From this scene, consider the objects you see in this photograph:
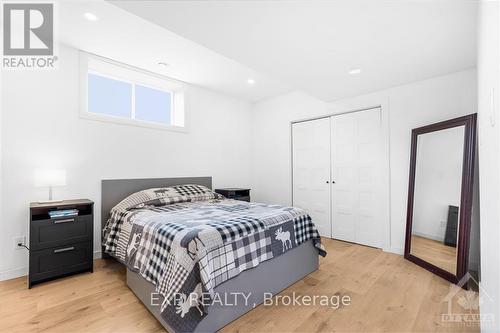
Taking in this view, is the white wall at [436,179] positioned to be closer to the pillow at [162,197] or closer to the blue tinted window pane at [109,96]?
the pillow at [162,197]

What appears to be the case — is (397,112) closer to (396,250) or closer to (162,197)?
(396,250)

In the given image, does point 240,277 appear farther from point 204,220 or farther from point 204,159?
point 204,159

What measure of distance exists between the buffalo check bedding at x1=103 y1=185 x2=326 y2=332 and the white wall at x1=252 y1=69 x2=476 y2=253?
1.50 meters

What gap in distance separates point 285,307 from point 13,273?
9.31 feet

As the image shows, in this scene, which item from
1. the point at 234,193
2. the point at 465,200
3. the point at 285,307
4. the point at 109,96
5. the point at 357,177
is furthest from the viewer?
the point at 234,193

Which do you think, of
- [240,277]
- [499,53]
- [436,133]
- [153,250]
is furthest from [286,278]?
[436,133]

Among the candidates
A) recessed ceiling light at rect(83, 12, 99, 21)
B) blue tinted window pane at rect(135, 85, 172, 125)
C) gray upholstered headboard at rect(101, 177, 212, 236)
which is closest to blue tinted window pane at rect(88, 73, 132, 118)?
blue tinted window pane at rect(135, 85, 172, 125)

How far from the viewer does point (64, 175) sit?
257 centimetres

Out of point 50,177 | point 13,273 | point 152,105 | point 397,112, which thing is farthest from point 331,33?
point 13,273

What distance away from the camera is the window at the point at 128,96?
3.09 metres

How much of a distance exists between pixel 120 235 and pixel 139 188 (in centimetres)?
95

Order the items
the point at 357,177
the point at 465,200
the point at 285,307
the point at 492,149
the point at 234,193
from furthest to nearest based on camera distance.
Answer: the point at 234,193
the point at 357,177
the point at 465,200
the point at 285,307
the point at 492,149

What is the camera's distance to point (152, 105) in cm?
379

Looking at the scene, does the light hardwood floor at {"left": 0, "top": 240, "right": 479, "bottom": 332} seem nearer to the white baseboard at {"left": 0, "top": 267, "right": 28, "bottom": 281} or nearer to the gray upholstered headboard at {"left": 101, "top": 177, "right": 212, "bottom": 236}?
the white baseboard at {"left": 0, "top": 267, "right": 28, "bottom": 281}
